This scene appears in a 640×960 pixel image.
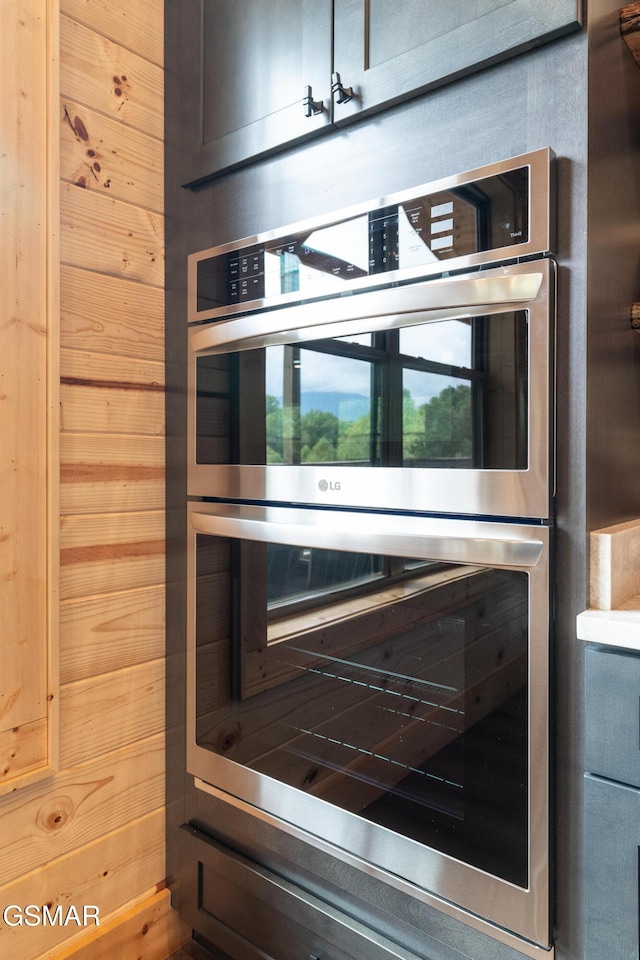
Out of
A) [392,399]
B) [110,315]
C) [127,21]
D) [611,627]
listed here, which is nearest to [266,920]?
[611,627]

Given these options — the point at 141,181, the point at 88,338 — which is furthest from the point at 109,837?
the point at 141,181

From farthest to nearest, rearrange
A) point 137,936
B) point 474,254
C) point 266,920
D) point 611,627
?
point 137,936
point 266,920
point 474,254
point 611,627

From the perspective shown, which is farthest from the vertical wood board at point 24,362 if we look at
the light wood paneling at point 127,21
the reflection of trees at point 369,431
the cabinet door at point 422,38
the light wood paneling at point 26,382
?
the cabinet door at point 422,38

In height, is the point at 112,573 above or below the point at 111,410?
below

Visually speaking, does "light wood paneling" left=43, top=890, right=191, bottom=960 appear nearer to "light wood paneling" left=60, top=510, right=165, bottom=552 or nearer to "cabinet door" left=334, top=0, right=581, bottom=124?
"light wood paneling" left=60, top=510, right=165, bottom=552

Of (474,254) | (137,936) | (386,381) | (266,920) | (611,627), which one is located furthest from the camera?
(137,936)

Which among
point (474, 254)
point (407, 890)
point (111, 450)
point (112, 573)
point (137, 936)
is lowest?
point (137, 936)

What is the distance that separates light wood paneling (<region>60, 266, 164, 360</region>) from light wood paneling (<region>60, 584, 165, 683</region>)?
524 millimetres

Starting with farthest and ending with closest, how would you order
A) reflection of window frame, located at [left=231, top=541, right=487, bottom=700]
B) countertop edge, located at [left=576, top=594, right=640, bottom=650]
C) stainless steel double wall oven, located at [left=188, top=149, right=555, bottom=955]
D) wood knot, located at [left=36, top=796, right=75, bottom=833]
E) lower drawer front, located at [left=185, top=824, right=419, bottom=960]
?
wood knot, located at [left=36, top=796, right=75, bottom=833], lower drawer front, located at [left=185, top=824, right=419, bottom=960], reflection of window frame, located at [left=231, top=541, right=487, bottom=700], stainless steel double wall oven, located at [left=188, top=149, right=555, bottom=955], countertop edge, located at [left=576, top=594, right=640, bottom=650]

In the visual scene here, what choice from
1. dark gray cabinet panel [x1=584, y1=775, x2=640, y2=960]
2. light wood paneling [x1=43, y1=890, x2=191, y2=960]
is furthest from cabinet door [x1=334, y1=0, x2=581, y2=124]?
light wood paneling [x1=43, y1=890, x2=191, y2=960]

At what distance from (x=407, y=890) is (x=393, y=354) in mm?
860

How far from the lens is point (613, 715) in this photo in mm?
823

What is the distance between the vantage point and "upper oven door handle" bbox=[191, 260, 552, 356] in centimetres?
90

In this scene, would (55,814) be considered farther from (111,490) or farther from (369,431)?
(369,431)
